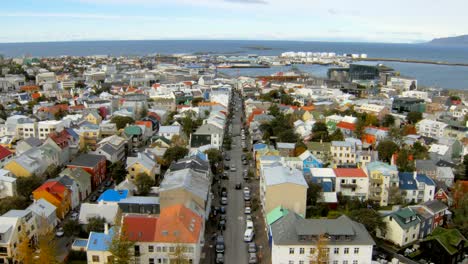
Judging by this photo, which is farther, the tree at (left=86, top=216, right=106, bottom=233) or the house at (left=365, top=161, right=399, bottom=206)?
the house at (left=365, top=161, right=399, bottom=206)

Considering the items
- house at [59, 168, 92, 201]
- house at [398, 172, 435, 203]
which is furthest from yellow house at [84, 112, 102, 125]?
house at [398, 172, 435, 203]

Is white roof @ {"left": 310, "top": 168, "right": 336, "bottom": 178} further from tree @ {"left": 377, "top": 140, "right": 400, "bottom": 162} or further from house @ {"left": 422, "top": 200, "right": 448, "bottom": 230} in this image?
tree @ {"left": 377, "top": 140, "right": 400, "bottom": 162}

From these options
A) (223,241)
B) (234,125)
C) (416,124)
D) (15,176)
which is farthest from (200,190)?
(416,124)

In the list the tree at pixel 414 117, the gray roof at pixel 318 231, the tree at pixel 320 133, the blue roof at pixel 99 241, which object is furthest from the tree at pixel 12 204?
the tree at pixel 414 117

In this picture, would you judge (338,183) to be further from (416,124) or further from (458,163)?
(416,124)

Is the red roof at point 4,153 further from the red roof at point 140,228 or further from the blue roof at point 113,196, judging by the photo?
the red roof at point 140,228

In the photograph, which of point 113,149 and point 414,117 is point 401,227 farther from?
point 414,117
